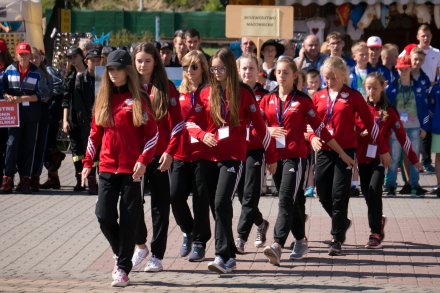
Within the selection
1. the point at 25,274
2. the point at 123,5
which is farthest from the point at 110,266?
the point at 123,5

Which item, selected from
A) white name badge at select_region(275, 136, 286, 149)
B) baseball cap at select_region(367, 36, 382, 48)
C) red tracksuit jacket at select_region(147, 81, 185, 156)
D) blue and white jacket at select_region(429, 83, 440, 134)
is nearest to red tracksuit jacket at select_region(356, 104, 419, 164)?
white name badge at select_region(275, 136, 286, 149)

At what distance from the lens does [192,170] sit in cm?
1009

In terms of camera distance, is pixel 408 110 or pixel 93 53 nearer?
pixel 93 53

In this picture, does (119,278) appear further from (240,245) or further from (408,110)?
(408,110)

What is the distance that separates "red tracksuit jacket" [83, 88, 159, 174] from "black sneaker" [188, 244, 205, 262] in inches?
58.0

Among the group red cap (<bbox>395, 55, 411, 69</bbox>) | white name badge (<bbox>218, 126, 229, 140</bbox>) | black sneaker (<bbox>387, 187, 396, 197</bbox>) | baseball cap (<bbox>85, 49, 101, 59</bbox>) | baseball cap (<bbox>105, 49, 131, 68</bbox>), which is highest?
baseball cap (<bbox>105, 49, 131, 68</bbox>)

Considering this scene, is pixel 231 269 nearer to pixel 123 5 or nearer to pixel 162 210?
pixel 162 210

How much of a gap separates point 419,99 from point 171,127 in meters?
6.51

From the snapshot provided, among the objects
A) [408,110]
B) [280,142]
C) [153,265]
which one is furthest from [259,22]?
[153,265]

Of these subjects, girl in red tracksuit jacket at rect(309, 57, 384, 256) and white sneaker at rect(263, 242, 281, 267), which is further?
girl in red tracksuit jacket at rect(309, 57, 384, 256)

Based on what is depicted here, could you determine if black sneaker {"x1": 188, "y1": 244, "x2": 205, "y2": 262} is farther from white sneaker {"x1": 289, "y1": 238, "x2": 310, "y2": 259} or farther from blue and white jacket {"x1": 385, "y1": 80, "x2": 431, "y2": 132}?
blue and white jacket {"x1": 385, "y1": 80, "x2": 431, "y2": 132}

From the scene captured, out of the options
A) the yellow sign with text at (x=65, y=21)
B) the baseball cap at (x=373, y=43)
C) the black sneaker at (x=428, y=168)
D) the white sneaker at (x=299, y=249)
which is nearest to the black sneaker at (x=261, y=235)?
the white sneaker at (x=299, y=249)

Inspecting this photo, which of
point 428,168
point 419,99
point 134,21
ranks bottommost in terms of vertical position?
point 428,168

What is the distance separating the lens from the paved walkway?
9.05m
